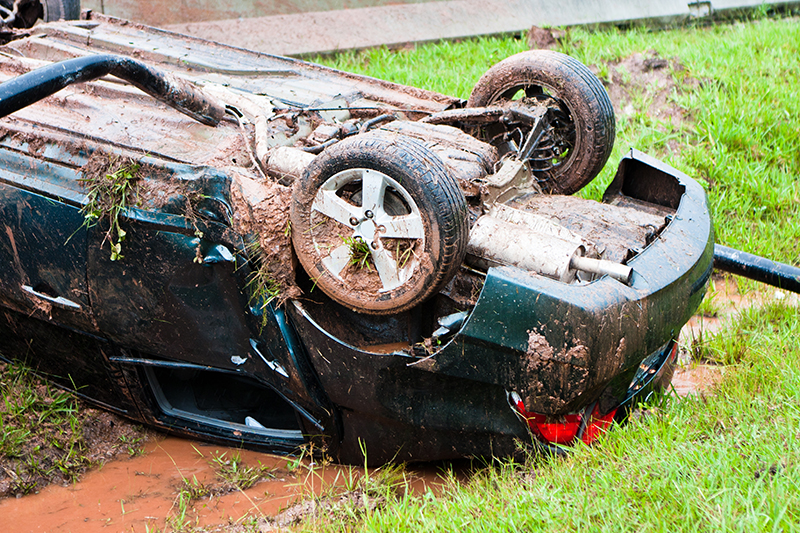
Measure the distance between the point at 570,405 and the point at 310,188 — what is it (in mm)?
1136

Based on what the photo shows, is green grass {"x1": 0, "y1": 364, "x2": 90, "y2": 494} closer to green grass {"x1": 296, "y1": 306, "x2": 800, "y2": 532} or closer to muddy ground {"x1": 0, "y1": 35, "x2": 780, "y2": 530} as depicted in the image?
muddy ground {"x1": 0, "y1": 35, "x2": 780, "y2": 530}

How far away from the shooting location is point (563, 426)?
2.49m

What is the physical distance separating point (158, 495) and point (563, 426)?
5.55ft

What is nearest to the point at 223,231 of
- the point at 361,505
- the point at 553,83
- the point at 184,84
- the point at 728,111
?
the point at 184,84

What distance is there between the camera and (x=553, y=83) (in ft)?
10.8

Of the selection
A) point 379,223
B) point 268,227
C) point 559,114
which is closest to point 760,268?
point 559,114

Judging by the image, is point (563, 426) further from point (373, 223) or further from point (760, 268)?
point (760, 268)

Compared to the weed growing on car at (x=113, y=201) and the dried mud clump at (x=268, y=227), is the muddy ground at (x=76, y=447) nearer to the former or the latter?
the dried mud clump at (x=268, y=227)

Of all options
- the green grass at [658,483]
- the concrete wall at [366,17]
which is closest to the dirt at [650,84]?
the concrete wall at [366,17]

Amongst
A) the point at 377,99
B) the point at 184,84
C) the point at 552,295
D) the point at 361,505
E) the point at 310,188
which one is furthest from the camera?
the point at 377,99

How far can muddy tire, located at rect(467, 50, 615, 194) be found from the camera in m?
3.23

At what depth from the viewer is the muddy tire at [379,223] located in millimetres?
2281

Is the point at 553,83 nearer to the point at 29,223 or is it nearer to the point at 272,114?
the point at 272,114

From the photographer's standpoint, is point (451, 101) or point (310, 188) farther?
point (451, 101)
